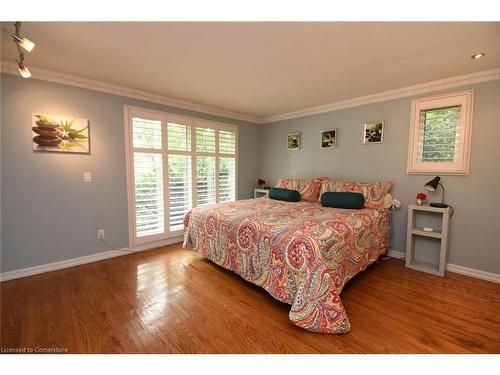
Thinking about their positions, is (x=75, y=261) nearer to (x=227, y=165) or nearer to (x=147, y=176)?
(x=147, y=176)

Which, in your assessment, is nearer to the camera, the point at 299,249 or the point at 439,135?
the point at 299,249

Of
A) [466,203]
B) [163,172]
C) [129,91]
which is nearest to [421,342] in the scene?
[466,203]

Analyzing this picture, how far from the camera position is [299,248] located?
1.70 metres

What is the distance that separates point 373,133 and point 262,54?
212cm

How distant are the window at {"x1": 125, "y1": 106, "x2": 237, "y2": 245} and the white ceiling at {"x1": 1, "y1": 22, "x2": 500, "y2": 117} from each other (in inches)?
24.3

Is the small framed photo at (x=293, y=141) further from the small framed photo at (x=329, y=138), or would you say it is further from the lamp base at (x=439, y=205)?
the lamp base at (x=439, y=205)

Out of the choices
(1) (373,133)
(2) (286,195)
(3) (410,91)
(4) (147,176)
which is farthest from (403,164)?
(4) (147,176)

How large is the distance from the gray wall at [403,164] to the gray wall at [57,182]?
105 inches

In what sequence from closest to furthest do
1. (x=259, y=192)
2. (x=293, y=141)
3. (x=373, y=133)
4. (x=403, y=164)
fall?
(x=403, y=164) → (x=373, y=133) → (x=293, y=141) → (x=259, y=192)

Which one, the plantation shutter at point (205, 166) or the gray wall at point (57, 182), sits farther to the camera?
the plantation shutter at point (205, 166)

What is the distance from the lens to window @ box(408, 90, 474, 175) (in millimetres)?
2535

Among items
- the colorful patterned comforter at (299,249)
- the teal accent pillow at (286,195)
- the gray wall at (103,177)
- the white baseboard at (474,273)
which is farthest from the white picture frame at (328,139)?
the white baseboard at (474,273)

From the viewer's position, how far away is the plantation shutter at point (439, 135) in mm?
2615

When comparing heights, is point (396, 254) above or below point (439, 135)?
below
